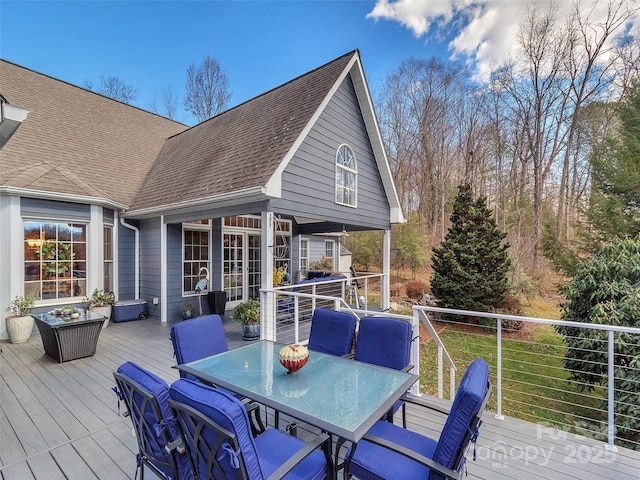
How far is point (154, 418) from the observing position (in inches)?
65.4

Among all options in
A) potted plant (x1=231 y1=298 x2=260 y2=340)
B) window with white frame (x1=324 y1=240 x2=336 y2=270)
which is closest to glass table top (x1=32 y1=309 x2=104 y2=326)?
potted plant (x1=231 y1=298 x2=260 y2=340)

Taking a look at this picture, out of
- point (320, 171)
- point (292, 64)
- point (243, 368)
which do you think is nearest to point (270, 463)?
point (243, 368)

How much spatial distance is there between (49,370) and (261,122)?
19.6 feet

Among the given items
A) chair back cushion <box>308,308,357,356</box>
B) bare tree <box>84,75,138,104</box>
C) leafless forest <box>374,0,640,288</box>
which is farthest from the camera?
bare tree <box>84,75,138,104</box>

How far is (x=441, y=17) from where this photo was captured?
47.0 ft

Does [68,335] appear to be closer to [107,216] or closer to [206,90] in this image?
[107,216]

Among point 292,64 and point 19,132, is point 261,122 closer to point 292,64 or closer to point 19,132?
point 19,132

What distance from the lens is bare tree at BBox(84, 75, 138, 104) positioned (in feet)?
50.0

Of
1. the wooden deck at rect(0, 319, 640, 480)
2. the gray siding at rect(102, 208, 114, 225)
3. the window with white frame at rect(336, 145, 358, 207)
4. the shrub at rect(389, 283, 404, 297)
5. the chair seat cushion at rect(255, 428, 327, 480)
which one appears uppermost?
the window with white frame at rect(336, 145, 358, 207)

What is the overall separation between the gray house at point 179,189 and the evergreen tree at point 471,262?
2.61 metres

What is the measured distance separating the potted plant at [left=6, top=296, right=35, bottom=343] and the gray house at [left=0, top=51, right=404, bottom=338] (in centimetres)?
28

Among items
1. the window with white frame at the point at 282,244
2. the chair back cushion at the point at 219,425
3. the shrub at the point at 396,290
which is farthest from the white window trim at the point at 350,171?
the shrub at the point at 396,290

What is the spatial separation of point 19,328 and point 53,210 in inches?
95.6

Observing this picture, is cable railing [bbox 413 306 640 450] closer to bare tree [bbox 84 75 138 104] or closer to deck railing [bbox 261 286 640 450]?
deck railing [bbox 261 286 640 450]
